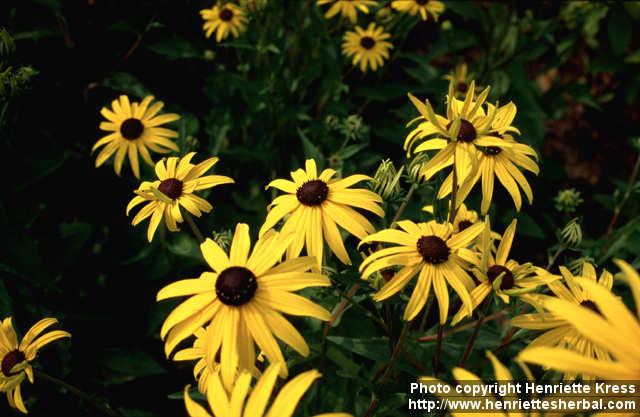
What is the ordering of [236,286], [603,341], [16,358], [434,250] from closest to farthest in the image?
[603,341]
[236,286]
[434,250]
[16,358]

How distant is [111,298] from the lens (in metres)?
2.33

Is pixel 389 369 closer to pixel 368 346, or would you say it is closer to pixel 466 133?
pixel 368 346

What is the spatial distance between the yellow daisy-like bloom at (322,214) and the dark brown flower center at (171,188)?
1.03 ft

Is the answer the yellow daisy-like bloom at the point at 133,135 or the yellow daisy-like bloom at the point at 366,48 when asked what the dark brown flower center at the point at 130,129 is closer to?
the yellow daisy-like bloom at the point at 133,135

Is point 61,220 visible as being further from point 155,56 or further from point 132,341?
point 155,56

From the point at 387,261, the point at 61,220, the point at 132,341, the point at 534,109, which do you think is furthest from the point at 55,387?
the point at 534,109

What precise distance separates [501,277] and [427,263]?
18 centimetres

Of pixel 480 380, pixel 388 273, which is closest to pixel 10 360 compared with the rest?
pixel 388 273

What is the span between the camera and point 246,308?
3.44 feet

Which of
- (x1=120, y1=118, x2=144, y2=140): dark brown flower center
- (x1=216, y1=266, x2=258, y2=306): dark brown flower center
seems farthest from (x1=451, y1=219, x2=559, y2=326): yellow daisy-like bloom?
(x1=120, y1=118, x2=144, y2=140): dark brown flower center

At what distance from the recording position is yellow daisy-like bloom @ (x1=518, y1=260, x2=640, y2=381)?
723mm

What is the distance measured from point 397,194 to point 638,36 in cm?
379

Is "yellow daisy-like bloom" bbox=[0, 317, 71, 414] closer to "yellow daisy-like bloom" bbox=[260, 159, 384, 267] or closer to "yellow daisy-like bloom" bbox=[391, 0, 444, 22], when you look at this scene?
"yellow daisy-like bloom" bbox=[260, 159, 384, 267]

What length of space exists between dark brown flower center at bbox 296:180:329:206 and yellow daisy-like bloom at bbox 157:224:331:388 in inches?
8.3
